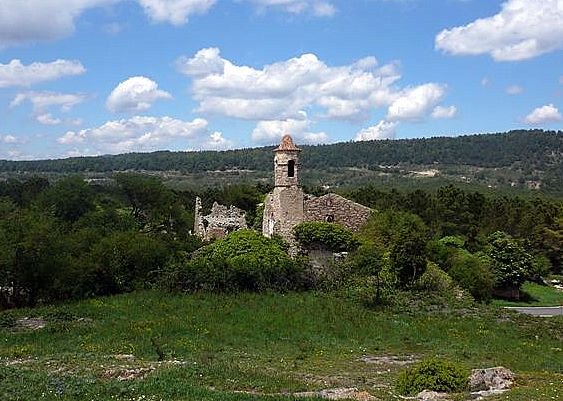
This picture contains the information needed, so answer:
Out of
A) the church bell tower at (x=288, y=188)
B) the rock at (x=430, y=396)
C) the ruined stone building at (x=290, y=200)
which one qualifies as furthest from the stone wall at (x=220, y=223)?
the rock at (x=430, y=396)

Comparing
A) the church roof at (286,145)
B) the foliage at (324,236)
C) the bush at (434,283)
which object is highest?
the church roof at (286,145)

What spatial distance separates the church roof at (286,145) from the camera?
112 ft

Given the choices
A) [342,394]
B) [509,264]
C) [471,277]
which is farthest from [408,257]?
[509,264]

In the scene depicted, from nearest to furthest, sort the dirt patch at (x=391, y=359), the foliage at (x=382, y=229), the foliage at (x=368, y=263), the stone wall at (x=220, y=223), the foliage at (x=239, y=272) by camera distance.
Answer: the dirt patch at (x=391, y=359), the foliage at (x=239, y=272), the foliage at (x=368, y=263), the foliage at (x=382, y=229), the stone wall at (x=220, y=223)

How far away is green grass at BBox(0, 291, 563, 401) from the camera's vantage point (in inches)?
511

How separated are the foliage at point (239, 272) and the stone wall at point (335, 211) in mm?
5217

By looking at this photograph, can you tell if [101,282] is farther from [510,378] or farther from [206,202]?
[206,202]

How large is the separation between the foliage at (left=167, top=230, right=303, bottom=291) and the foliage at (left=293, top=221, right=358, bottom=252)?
3.30 metres

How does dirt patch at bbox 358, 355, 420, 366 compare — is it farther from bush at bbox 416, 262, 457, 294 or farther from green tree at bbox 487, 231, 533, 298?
green tree at bbox 487, 231, 533, 298

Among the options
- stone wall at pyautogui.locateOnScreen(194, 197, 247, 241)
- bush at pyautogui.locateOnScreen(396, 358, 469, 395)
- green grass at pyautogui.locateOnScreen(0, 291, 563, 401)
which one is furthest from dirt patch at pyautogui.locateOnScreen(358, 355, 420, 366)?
stone wall at pyautogui.locateOnScreen(194, 197, 247, 241)

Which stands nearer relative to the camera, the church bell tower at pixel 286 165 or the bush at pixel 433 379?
the bush at pixel 433 379

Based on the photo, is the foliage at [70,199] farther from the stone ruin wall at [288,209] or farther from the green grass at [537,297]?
the green grass at [537,297]

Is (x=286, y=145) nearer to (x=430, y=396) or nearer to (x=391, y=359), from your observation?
(x=391, y=359)

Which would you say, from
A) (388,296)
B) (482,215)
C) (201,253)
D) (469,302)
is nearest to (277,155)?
(201,253)
